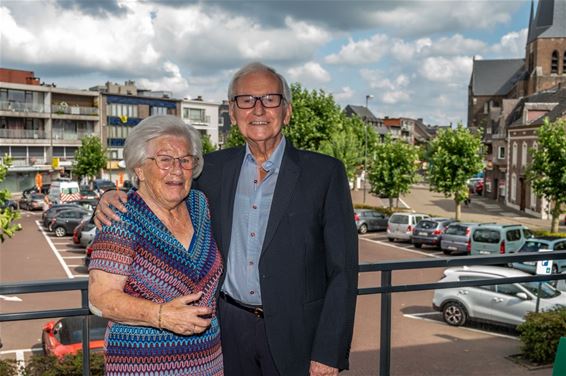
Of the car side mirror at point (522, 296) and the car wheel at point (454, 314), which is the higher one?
the car side mirror at point (522, 296)

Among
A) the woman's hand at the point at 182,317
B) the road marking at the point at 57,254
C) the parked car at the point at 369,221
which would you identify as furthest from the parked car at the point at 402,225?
the woman's hand at the point at 182,317

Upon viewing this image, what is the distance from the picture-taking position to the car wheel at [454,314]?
4.77 meters

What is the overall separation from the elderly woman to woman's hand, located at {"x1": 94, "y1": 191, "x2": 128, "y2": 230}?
3 cm

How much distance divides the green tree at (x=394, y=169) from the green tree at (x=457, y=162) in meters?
2.07

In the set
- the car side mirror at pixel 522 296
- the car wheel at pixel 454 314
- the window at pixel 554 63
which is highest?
the window at pixel 554 63

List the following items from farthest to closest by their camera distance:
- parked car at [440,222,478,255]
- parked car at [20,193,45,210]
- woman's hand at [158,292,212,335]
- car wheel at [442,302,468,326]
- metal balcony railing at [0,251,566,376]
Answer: parked car at [20,193,45,210], parked car at [440,222,478,255], car wheel at [442,302,468,326], metal balcony railing at [0,251,566,376], woman's hand at [158,292,212,335]

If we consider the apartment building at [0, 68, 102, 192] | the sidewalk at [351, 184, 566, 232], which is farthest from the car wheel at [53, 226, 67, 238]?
the apartment building at [0, 68, 102, 192]

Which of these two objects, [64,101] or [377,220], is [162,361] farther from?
[64,101]

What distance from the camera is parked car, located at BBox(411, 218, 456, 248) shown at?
90.4 feet

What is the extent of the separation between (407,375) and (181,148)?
9.57 ft

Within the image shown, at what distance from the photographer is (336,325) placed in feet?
8.84

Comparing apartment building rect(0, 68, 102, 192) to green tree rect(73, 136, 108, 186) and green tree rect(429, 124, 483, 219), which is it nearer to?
green tree rect(73, 136, 108, 186)

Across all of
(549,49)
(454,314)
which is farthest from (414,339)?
(549,49)

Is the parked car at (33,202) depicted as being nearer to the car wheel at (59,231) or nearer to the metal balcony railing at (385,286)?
the car wheel at (59,231)
